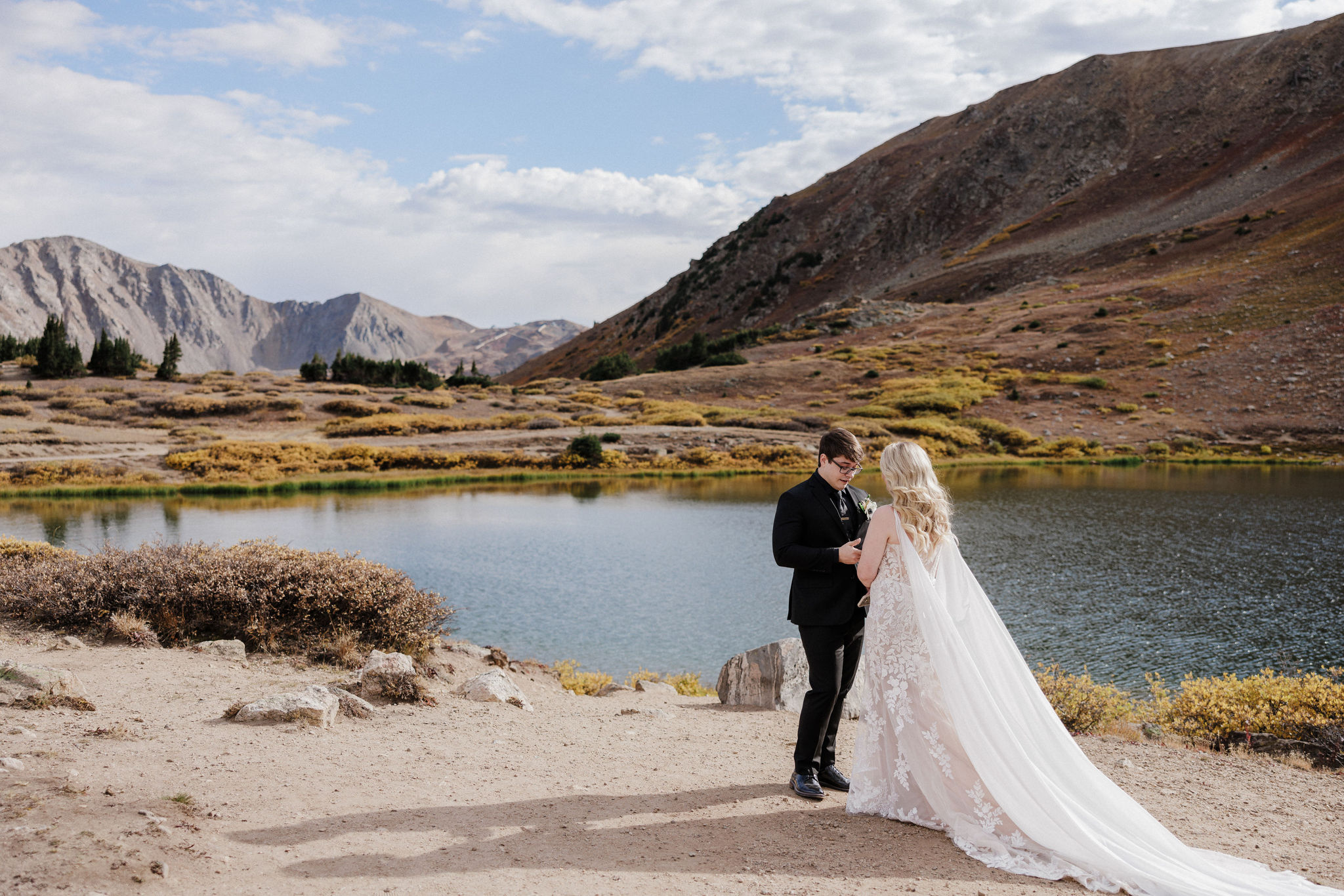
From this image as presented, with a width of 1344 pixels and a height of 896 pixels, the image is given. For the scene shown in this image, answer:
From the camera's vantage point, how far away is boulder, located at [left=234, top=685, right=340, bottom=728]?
7.12 m

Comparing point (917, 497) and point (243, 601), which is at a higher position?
point (917, 497)

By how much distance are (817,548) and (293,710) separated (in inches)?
194

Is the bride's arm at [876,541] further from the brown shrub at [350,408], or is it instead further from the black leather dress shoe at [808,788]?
the brown shrub at [350,408]

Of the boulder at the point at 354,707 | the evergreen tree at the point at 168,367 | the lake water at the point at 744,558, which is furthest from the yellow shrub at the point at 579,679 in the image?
the evergreen tree at the point at 168,367

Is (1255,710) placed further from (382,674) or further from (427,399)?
(427,399)

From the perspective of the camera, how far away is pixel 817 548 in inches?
230

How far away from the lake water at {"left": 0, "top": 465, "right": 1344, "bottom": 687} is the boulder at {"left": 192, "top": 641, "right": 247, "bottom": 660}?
168 inches

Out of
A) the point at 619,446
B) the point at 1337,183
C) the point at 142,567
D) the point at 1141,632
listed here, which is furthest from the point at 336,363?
the point at 1337,183

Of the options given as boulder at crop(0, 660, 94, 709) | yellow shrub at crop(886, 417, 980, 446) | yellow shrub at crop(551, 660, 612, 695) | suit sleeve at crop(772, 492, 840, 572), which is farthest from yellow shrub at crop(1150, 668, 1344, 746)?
yellow shrub at crop(886, 417, 980, 446)

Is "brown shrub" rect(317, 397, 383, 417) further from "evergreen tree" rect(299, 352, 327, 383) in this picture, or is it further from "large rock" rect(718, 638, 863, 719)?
"large rock" rect(718, 638, 863, 719)

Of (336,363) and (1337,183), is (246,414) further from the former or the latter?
(1337,183)

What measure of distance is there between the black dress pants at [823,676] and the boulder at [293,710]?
4234 millimetres

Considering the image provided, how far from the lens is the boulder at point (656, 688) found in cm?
1027

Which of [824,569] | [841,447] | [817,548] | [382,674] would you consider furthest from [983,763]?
[382,674]
